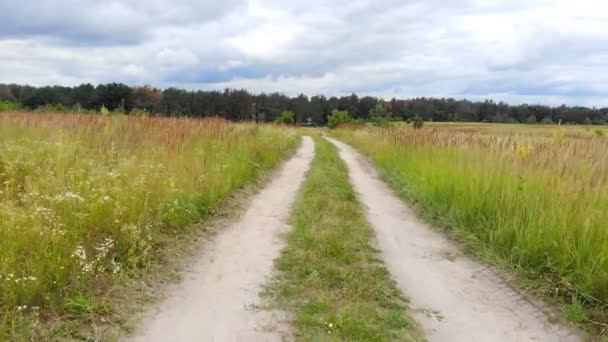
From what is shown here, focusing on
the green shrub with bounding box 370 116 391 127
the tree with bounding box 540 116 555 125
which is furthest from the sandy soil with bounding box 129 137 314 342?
the tree with bounding box 540 116 555 125

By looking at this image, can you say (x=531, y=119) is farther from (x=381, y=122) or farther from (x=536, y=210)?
(x=536, y=210)

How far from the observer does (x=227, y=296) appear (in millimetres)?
3883

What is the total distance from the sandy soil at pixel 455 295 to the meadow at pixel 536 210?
0.81ft

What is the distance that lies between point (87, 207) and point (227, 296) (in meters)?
2.01

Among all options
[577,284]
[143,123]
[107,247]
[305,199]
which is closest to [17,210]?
[107,247]

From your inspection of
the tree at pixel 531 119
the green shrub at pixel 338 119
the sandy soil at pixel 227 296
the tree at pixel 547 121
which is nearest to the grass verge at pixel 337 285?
the sandy soil at pixel 227 296

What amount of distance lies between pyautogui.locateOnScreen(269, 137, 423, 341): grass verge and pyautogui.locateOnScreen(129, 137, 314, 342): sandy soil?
0.63ft

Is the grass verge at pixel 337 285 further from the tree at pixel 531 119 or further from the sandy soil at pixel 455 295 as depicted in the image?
the tree at pixel 531 119

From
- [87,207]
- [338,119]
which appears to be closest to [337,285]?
[87,207]

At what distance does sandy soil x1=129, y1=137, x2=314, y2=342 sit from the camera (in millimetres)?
3225

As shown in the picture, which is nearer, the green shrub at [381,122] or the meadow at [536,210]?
the meadow at [536,210]

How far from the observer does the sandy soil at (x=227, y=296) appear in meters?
3.22

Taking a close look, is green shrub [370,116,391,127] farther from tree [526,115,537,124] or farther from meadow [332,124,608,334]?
tree [526,115,537,124]

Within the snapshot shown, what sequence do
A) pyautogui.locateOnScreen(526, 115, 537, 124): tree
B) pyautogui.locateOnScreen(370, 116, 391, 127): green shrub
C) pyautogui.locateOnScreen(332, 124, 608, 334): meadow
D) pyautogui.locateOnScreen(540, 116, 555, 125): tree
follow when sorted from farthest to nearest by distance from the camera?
pyautogui.locateOnScreen(526, 115, 537, 124): tree < pyautogui.locateOnScreen(540, 116, 555, 125): tree < pyautogui.locateOnScreen(370, 116, 391, 127): green shrub < pyautogui.locateOnScreen(332, 124, 608, 334): meadow
